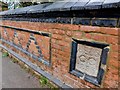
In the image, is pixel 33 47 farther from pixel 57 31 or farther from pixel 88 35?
pixel 88 35

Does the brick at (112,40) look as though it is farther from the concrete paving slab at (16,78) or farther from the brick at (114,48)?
the concrete paving slab at (16,78)

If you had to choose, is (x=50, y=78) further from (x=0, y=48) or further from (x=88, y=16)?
(x=0, y=48)

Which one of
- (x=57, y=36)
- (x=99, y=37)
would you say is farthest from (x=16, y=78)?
(x=99, y=37)

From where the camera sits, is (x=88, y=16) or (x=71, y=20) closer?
(x=88, y=16)

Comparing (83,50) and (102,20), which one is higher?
(102,20)

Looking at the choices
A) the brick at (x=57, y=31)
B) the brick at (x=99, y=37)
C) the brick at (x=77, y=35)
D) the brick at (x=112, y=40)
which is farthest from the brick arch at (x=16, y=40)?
the brick at (x=112, y=40)

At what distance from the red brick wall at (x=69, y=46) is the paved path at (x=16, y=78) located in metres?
0.42

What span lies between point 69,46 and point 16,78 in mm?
1922

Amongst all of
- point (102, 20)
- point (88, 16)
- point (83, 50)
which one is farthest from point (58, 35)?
point (102, 20)

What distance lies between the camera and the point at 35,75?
515cm

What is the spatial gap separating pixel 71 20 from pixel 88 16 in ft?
1.53

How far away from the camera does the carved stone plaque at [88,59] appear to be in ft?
10.8

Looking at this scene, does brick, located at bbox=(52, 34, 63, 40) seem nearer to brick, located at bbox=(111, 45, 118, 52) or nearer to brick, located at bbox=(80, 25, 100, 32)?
brick, located at bbox=(80, 25, 100, 32)

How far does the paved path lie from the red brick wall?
1.39 feet
